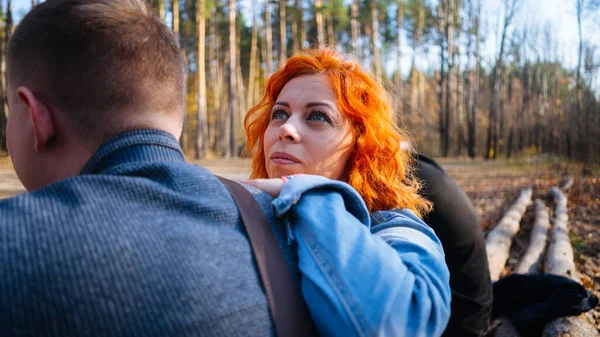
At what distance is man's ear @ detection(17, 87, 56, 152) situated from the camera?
3.58 feet

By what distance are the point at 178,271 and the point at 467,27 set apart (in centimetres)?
2827

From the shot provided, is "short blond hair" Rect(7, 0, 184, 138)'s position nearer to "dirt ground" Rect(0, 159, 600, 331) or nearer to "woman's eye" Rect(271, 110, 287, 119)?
"woman's eye" Rect(271, 110, 287, 119)

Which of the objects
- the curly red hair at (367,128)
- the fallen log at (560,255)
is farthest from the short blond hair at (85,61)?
the fallen log at (560,255)

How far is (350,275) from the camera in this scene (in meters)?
1.03

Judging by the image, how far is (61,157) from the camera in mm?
1128

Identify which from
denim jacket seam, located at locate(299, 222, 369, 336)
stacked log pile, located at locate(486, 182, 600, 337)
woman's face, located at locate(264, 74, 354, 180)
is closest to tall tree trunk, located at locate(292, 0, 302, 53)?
stacked log pile, located at locate(486, 182, 600, 337)

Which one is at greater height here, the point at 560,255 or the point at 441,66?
the point at 441,66

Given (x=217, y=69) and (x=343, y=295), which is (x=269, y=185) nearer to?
(x=343, y=295)

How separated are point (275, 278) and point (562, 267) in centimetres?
443

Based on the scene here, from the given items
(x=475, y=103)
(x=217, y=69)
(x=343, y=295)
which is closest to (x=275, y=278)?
(x=343, y=295)

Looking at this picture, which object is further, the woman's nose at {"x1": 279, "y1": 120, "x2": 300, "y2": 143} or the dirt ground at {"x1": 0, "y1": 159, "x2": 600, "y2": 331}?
the dirt ground at {"x1": 0, "y1": 159, "x2": 600, "y2": 331}

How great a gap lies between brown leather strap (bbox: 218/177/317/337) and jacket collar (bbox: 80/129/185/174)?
0.20 m

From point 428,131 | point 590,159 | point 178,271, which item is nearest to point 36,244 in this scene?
point 178,271

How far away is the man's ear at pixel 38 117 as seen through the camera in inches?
42.9
